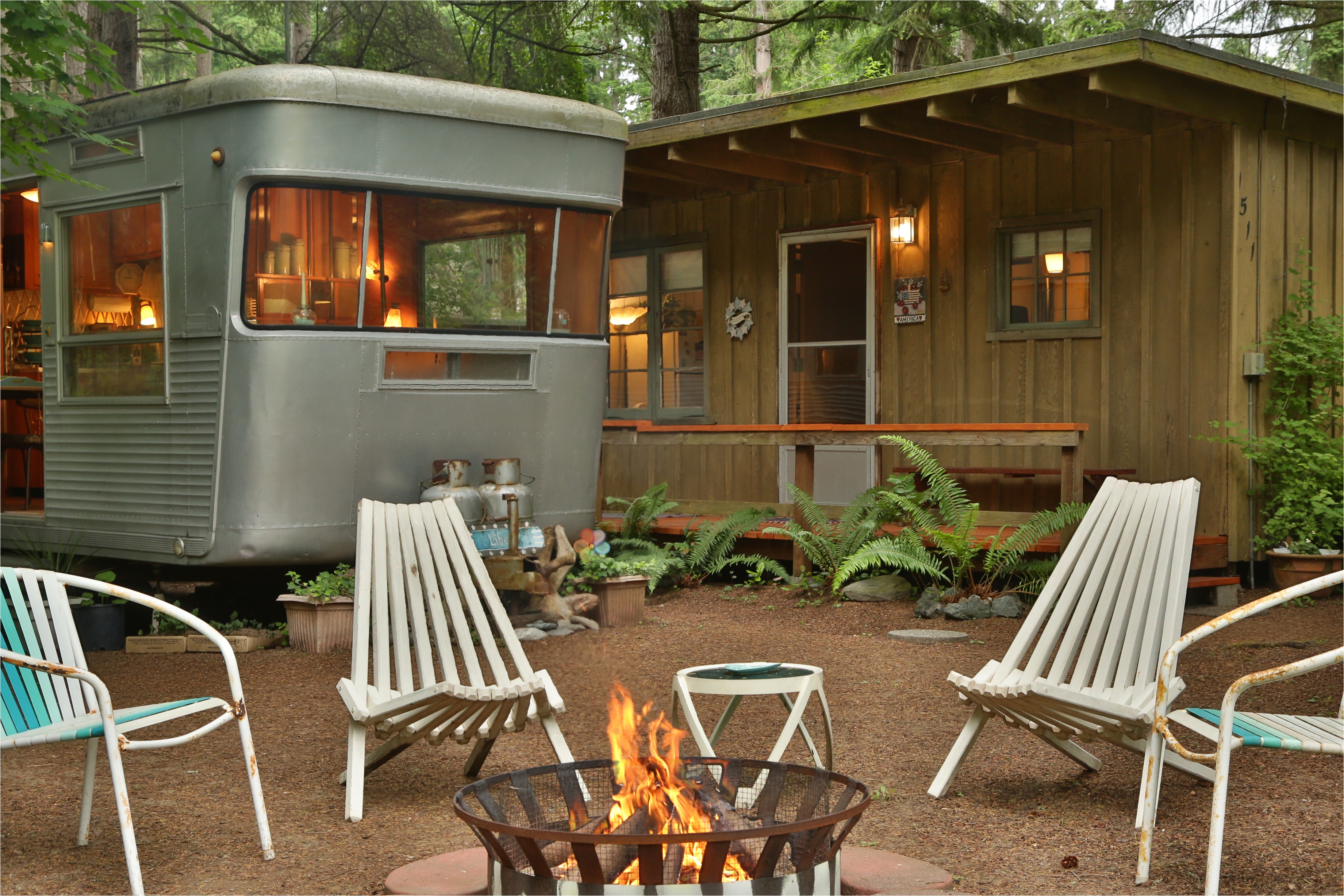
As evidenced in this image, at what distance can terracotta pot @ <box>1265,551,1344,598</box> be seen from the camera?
25.3 ft

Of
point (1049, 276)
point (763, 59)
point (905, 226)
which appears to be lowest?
point (1049, 276)

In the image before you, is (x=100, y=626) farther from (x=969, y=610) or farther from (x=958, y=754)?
(x=958, y=754)

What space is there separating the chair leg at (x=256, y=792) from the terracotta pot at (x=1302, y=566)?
20.9ft

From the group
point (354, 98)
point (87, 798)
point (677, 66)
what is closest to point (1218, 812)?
point (87, 798)

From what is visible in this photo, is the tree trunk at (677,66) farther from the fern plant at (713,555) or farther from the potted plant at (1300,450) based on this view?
the potted plant at (1300,450)

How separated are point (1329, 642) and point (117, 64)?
10384 millimetres

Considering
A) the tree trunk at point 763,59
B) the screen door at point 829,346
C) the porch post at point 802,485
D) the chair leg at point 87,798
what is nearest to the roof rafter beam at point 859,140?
the screen door at point 829,346

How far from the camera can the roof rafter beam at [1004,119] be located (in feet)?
26.0

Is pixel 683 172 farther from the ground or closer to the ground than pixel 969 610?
farther from the ground

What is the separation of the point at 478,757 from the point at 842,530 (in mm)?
4259

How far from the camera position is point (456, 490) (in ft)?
23.2

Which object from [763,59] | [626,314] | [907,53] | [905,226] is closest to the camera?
[905,226]

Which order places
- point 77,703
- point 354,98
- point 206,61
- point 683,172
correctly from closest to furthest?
point 77,703 < point 354,98 < point 683,172 < point 206,61

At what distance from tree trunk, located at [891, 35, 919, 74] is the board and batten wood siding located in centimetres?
393
